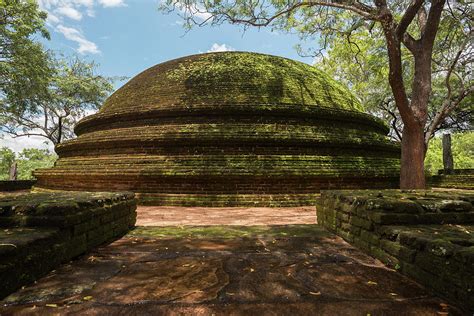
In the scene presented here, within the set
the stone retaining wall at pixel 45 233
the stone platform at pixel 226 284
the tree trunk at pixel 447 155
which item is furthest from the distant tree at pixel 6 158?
the tree trunk at pixel 447 155

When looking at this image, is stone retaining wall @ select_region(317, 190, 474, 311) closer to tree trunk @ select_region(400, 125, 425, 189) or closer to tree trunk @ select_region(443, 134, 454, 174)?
tree trunk @ select_region(400, 125, 425, 189)

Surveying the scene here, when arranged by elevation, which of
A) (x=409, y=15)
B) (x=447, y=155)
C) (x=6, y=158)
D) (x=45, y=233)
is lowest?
(x=45, y=233)

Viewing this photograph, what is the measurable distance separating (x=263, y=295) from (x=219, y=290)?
328 mm

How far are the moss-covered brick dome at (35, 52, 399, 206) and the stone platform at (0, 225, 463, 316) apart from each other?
4749mm

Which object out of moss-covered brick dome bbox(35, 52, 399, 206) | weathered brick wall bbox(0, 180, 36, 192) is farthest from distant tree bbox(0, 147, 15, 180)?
moss-covered brick dome bbox(35, 52, 399, 206)

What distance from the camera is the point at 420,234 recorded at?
2541mm

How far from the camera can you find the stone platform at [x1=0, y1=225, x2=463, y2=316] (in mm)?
1979

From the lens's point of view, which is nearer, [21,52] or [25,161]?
[21,52]

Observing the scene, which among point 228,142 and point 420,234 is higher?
point 228,142

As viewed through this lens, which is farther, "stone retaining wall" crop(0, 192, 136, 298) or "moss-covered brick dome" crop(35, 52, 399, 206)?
"moss-covered brick dome" crop(35, 52, 399, 206)

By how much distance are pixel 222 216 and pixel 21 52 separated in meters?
12.4

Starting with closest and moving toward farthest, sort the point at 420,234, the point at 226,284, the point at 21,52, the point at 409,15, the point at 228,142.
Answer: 1. the point at 226,284
2. the point at 420,234
3. the point at 409,15
4. the point at 228,142
5. the point at 21,52

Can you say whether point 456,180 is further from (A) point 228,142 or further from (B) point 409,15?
(A) point 228,142

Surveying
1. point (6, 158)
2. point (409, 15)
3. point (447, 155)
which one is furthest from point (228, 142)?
point (6, 158)
